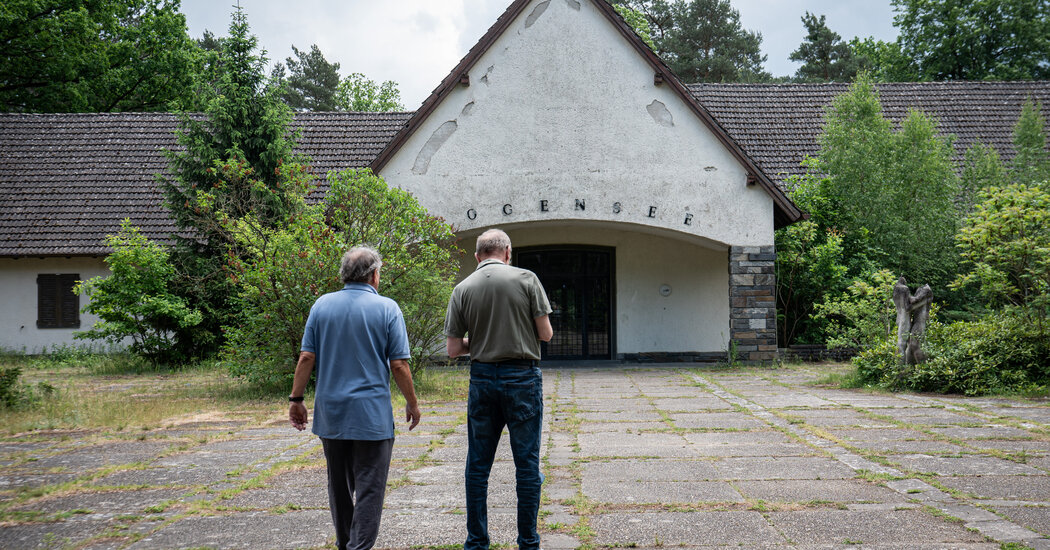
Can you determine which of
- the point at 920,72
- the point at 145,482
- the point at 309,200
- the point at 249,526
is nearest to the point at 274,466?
the point at 145,482

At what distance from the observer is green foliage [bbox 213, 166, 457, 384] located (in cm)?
984

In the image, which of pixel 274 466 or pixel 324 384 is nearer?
pixel 324 384

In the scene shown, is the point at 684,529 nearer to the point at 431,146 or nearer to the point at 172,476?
the point at 172,476

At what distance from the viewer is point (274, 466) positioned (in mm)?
5977

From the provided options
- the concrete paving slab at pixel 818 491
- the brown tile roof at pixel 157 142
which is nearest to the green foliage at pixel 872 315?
the brown tile roof at pixel 157 142

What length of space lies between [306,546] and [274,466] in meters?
2.12

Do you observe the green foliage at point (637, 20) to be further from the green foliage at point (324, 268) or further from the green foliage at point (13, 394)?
the green foliage at point (13, 394)

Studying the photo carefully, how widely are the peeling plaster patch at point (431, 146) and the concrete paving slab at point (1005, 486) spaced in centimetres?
1081

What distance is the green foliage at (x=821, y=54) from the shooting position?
35.8 m

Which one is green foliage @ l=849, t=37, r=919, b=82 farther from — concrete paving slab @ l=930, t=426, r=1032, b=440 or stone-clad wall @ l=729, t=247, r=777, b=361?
concrete paving slab @ l=930, t=426, r=1032, b=440

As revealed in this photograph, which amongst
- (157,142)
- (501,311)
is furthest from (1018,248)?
(157,142)

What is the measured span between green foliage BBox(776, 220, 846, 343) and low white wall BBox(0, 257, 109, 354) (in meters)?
14.8

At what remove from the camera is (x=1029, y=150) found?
1750cm

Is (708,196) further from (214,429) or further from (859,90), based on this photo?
(214,429)
